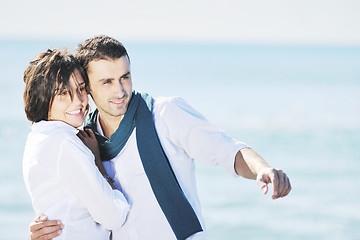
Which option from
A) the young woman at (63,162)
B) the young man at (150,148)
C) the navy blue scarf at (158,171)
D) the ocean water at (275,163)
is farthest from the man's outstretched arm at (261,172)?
the ocean water at (275,163)

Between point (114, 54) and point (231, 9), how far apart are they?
43.5m

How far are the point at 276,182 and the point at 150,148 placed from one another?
0.89 meters

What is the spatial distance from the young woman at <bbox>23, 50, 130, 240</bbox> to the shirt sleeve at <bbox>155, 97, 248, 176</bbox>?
0.40 m

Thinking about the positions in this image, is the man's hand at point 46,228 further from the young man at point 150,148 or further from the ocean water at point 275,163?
the ocean water at point 275,163

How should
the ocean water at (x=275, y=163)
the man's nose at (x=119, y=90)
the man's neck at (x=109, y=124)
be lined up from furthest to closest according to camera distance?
1. the ocean water at (x=275, y=163)
2. the man's neck at (x=109, y=124)
3. the man's nose at (x=119, y=90)

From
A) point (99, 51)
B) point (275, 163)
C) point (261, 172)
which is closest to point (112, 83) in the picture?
point (99, 51)

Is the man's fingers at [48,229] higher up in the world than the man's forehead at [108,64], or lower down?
lower down

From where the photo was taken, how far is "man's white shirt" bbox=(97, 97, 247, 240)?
265 centimetres

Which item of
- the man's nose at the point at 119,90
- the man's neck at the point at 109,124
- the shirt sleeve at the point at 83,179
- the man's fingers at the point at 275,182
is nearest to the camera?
the man's fingers at the point at 275,182

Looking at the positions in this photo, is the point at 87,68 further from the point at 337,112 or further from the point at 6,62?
the point at 6,62

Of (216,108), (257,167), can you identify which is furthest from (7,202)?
(216,108)

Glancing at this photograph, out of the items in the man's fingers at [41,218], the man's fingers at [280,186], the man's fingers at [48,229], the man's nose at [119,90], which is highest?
the man's nose at [119,90]

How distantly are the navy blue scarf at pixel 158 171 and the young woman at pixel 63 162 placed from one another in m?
0.20

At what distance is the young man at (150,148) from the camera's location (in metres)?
2.69
